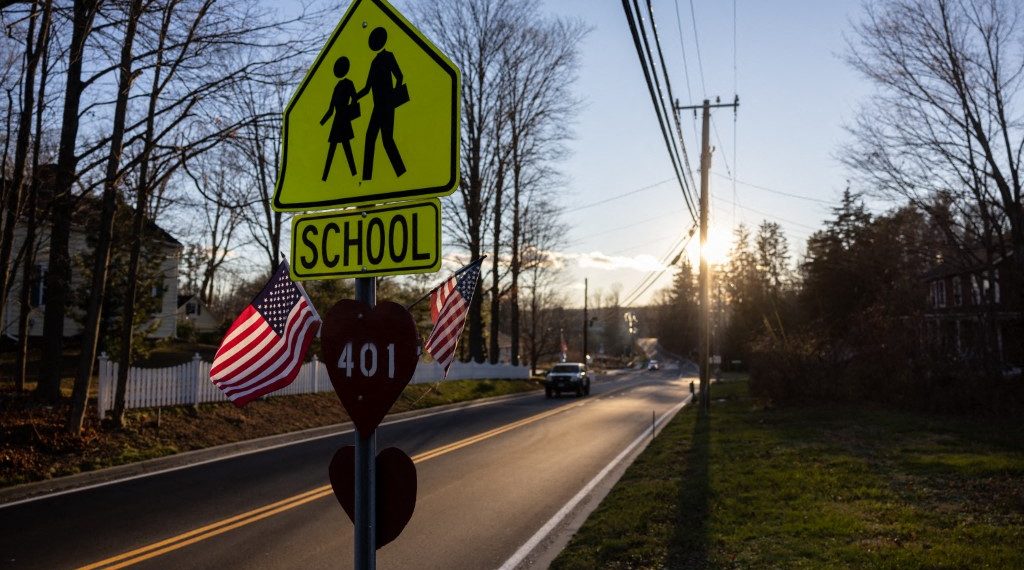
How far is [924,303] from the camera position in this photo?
906 inches

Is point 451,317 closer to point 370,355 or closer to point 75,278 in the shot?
point 370,355

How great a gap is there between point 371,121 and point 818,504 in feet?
26.7

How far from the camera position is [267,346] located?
5270 millimetres

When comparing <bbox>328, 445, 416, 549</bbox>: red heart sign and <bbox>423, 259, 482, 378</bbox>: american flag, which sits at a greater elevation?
<bbox>423, 259, 482, 378</bbox>: american flag

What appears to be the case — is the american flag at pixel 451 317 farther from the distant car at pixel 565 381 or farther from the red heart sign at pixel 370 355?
the distant car at pixel 565 381

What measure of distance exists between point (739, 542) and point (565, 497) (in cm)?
352

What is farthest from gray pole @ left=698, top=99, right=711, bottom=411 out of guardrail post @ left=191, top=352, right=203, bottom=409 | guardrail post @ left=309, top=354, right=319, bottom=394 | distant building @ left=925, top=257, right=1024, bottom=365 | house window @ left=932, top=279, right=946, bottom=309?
house window @ left=932, top=279, right=946, bottom=309

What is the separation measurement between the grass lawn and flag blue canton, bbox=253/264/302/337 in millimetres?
3598

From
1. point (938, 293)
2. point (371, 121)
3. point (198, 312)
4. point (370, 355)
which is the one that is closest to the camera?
point (370, 355)

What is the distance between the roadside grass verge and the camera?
446 inches

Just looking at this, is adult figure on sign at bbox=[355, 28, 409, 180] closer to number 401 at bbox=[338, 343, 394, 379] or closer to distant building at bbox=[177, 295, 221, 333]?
number 401 at bbox=[338, 343, 394, 379]

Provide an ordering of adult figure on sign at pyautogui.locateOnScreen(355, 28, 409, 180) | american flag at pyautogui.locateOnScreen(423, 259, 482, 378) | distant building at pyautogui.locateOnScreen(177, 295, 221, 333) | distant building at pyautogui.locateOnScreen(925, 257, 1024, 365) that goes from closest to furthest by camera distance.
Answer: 1. adult figure on sign at pyautogui.locateOnScreen(355, 28, 409, 180)
2. american flag at pyautogui.locateOnScreen(423, 259, 482, 378)
3. distant building at pyautogui.locateOnScreen(925, 257, 1024, 365)
4. distant building at pyautogui.locateOnScreen(177, 295, 221, 333)

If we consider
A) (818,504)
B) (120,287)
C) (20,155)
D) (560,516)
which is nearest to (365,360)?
(560,516)

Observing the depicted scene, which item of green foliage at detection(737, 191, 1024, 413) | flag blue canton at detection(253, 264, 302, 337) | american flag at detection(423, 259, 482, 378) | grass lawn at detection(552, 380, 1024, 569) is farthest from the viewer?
green foliage at detection(737, 191, 1024, 413)
